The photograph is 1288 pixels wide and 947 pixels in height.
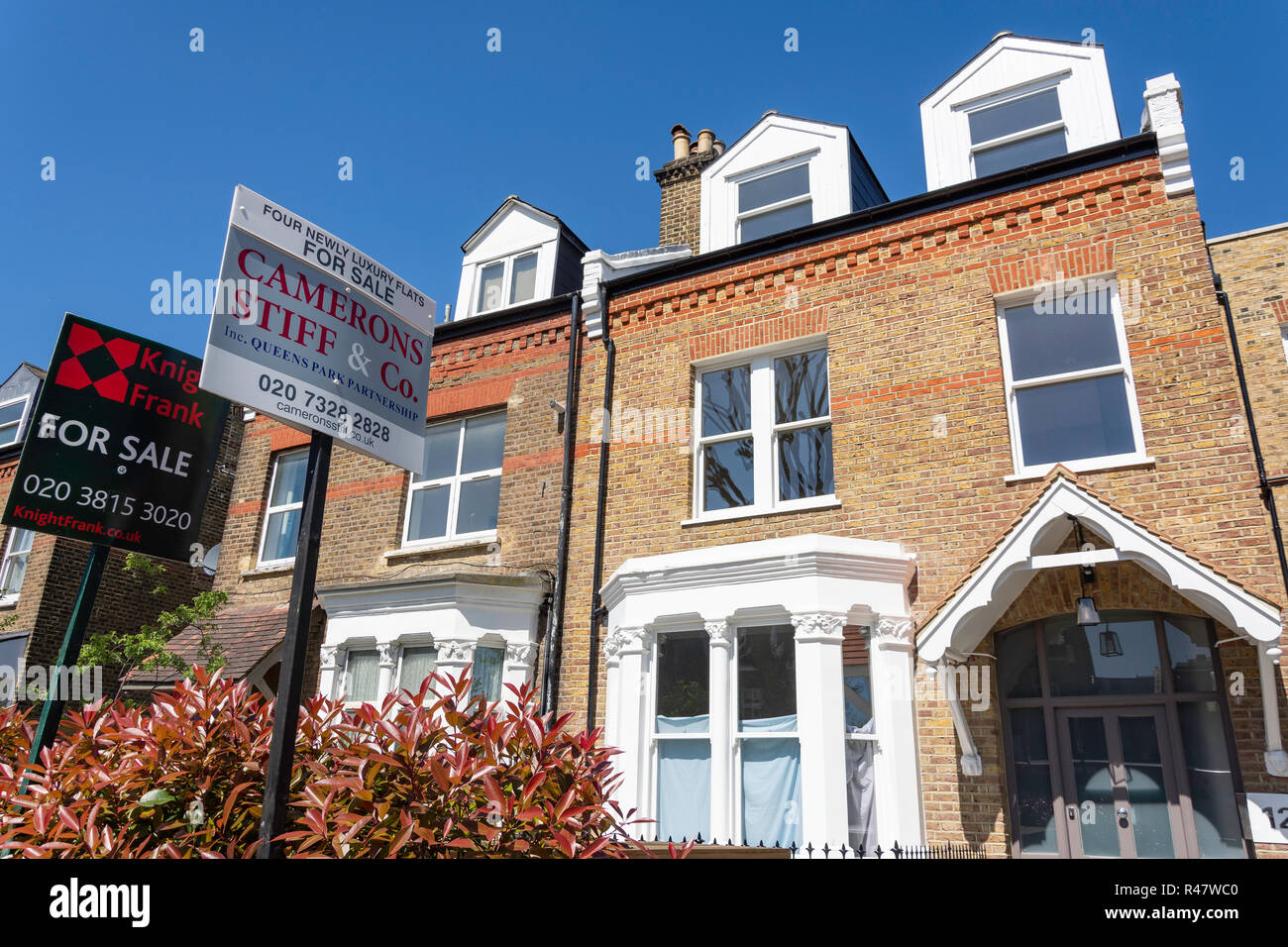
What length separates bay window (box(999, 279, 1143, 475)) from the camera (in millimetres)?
8297

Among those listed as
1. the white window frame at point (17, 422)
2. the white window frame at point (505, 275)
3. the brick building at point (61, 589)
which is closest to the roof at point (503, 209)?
the white window frame at point (505, 275)

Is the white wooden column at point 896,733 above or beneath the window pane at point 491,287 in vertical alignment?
beneath

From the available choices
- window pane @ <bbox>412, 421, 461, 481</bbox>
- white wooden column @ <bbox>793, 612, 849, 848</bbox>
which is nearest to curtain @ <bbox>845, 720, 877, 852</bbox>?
white wooden column @ <bbox>793, 612, 849, 848</bbox>

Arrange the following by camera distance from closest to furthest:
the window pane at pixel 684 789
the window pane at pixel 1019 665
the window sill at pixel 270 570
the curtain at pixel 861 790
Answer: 1. the curtain at pixel 861 790
2. the window pane at pixel 1019 665
3. the window pane at pixel 684 789
4. the window sill at pixel 270 570

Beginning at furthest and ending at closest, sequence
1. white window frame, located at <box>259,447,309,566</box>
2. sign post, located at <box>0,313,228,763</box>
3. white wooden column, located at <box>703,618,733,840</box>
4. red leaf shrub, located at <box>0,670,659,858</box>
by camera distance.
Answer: white window frame, located at <box>259,447,309,566</box> < white wooden column, located at <box>703,618,733,840</box> < sign post, located at <box>0,313,228,763</box> < red leaf shrub, located at <box>0,670,659,858</box>

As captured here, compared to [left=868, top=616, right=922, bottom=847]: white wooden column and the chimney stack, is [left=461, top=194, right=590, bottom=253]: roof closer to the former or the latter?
the chimney stack

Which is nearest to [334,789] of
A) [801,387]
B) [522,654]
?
[522,654]

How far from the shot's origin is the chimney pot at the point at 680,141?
15.0 meters

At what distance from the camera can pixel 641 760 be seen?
8.85m

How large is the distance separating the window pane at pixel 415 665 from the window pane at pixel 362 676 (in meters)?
0.42

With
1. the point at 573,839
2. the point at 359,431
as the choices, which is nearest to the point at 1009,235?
the point at 359,431

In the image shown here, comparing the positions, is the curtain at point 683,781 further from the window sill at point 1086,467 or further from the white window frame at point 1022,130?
the white window frame at point 1022,130

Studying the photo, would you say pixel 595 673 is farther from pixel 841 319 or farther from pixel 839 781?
pixel 841 319

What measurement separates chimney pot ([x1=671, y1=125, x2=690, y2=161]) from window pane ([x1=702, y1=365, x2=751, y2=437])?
5893 mm
